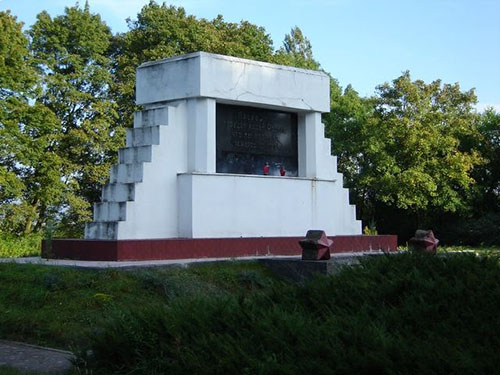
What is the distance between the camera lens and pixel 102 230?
1373 centimetres

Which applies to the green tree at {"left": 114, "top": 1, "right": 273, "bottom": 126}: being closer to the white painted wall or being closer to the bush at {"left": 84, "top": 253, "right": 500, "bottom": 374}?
the white painted wall

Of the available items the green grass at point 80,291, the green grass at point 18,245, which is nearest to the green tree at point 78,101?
the green grass at point 18,245

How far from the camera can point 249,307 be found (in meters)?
6.62

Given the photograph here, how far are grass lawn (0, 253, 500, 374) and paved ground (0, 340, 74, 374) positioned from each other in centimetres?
36

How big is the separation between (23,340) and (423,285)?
5.40m

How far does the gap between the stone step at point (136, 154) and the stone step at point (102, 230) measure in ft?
4.71

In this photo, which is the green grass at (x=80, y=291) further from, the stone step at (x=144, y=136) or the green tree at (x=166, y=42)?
the green tree at (x=166, y=42)

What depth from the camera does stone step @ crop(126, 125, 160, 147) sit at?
14320 millimetres

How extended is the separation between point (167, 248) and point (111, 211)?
5.12 ft

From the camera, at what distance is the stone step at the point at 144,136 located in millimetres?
14320

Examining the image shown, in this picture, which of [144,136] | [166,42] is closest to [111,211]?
[144,136]

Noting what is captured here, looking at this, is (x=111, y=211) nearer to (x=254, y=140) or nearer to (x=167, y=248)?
(x=167, y=248)

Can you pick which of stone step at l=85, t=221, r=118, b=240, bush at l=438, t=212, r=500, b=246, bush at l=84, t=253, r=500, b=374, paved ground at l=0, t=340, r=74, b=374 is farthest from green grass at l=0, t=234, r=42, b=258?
bush at l=438, t=212, r=500, b=246

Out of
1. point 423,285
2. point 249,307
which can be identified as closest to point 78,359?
point 249,307
